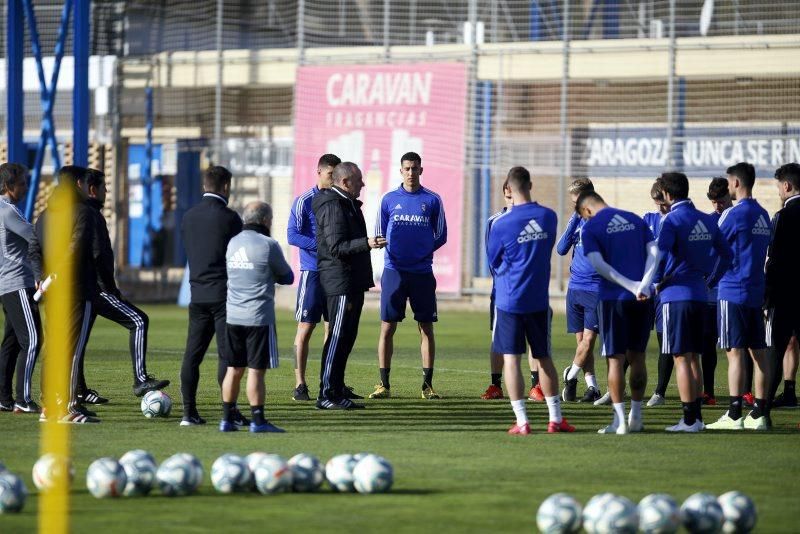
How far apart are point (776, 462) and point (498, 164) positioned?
68.1ft

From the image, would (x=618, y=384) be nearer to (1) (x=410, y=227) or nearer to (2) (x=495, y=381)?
(2) (x=495, y=381)

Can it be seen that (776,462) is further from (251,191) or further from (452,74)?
(251,191)

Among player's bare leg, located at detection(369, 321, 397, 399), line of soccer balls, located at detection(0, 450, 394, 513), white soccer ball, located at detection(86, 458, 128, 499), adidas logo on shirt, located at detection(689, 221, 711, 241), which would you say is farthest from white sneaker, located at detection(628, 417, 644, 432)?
white soccer ball, located at detection(86, 458, 128, 499)

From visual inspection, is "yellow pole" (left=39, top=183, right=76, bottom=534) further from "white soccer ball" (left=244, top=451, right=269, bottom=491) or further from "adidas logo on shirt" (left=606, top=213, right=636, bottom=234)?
"adidas logo on shirt" (left=606, top=213, right=636, bottom=234)

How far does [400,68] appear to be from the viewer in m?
30.8

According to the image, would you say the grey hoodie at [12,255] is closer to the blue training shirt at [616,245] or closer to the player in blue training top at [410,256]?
the player in blue training top at [410,256]

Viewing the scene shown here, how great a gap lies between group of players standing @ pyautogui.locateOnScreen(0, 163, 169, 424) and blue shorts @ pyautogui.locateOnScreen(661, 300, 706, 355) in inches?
189

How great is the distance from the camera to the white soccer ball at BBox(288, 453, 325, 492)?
873 cm

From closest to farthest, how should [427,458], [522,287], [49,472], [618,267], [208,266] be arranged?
1. [49,472]
2. [427,458]
3. [618,267]
4. [522,287]
5. [208,266]

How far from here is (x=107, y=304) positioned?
1345cm

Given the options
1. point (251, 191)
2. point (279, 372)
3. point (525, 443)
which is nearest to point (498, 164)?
point (251, 191)

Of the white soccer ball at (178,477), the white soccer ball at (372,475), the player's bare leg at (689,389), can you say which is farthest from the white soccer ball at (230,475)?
the player's bare leg at (689,389)

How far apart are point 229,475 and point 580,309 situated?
6.39 m

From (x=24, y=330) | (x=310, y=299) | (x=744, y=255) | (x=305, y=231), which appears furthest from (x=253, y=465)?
(x=305, y=231)
